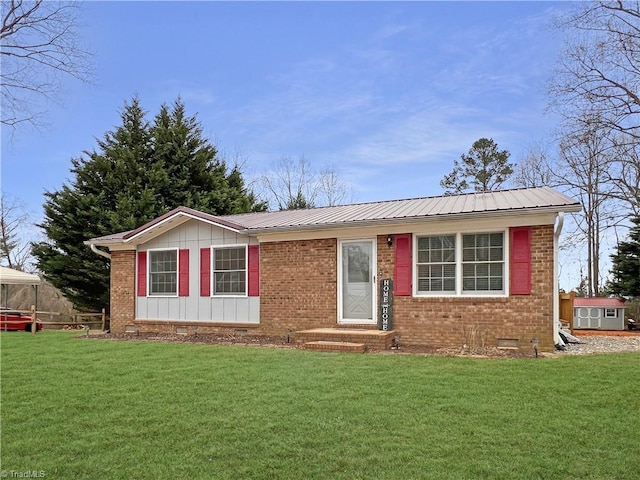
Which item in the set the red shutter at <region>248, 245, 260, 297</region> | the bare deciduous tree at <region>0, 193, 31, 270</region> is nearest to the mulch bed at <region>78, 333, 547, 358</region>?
the red shutter at <region>248, 245, 260, 297</region>

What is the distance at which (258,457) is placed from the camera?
14.1 feet

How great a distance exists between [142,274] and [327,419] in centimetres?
1139

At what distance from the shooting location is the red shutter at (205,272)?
551 inches

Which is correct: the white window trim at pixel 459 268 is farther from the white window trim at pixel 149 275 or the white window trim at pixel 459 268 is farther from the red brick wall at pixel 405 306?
the white window trim at pixel 149 275

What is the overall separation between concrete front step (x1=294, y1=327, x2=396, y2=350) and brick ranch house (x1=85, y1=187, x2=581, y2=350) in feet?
0.47

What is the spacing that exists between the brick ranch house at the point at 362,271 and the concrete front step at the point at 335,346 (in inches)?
26.4

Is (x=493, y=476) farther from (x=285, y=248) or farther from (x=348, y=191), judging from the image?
(x=348, y=191)

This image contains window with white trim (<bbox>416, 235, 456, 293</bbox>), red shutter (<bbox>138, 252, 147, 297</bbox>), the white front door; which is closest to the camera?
window with white trim (<bbox>416, 235, 456, 293</bbox>)

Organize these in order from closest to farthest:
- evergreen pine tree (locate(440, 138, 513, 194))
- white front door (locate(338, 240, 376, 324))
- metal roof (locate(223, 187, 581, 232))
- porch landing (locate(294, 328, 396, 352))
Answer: metal roof (locate(223, 187, 581, 232)), porch landing (locate(294, 328, 396, 352)), white front door (locate(338, 240, 376, 324)), evergreen pine tree (locate(440, 138, 513, 194))

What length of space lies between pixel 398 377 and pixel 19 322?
16.1m

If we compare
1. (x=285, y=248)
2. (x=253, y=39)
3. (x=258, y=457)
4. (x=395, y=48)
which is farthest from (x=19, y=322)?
(x=258, y=457)

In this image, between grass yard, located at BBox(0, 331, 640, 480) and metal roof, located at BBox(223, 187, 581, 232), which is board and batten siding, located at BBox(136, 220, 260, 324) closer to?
metal roof, located at BBox(223, 187, 581, 232)

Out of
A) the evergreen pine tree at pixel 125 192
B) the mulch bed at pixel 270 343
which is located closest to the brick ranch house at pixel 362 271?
the mulch bed at pixel 270 343

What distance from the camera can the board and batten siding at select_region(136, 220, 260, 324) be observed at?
13453 millimetres
